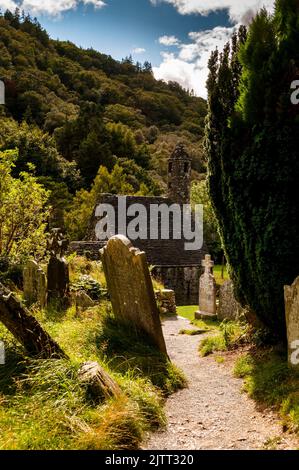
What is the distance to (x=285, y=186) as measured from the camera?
5848mm

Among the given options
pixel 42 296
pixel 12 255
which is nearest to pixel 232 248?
pixel 42 296

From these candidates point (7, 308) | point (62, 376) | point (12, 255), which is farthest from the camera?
point (12, 255)

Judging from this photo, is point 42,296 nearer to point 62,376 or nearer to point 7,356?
point 7,356

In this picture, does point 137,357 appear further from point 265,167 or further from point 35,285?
point 35,285

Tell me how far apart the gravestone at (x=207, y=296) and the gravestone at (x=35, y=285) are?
5414mm

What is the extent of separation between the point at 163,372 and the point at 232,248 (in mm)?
2502

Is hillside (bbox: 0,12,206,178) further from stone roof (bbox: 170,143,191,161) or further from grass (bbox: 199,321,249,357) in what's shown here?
grass (bbox: 199,321,249,357)

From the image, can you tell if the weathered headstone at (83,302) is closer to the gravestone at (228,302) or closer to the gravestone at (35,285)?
the gravestone at (35,285)

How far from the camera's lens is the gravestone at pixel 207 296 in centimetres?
1311

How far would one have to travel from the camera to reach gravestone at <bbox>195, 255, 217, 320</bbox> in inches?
516

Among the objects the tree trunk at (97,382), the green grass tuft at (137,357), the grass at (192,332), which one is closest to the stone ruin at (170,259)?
the grass at (192,332)

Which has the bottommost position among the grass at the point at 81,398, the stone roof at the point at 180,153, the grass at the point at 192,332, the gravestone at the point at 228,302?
the grass at the point at 192,332

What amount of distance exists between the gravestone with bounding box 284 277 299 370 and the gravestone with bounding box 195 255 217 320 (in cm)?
749

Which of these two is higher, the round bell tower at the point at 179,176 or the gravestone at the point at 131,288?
the round bell tower at the point at 179,176
